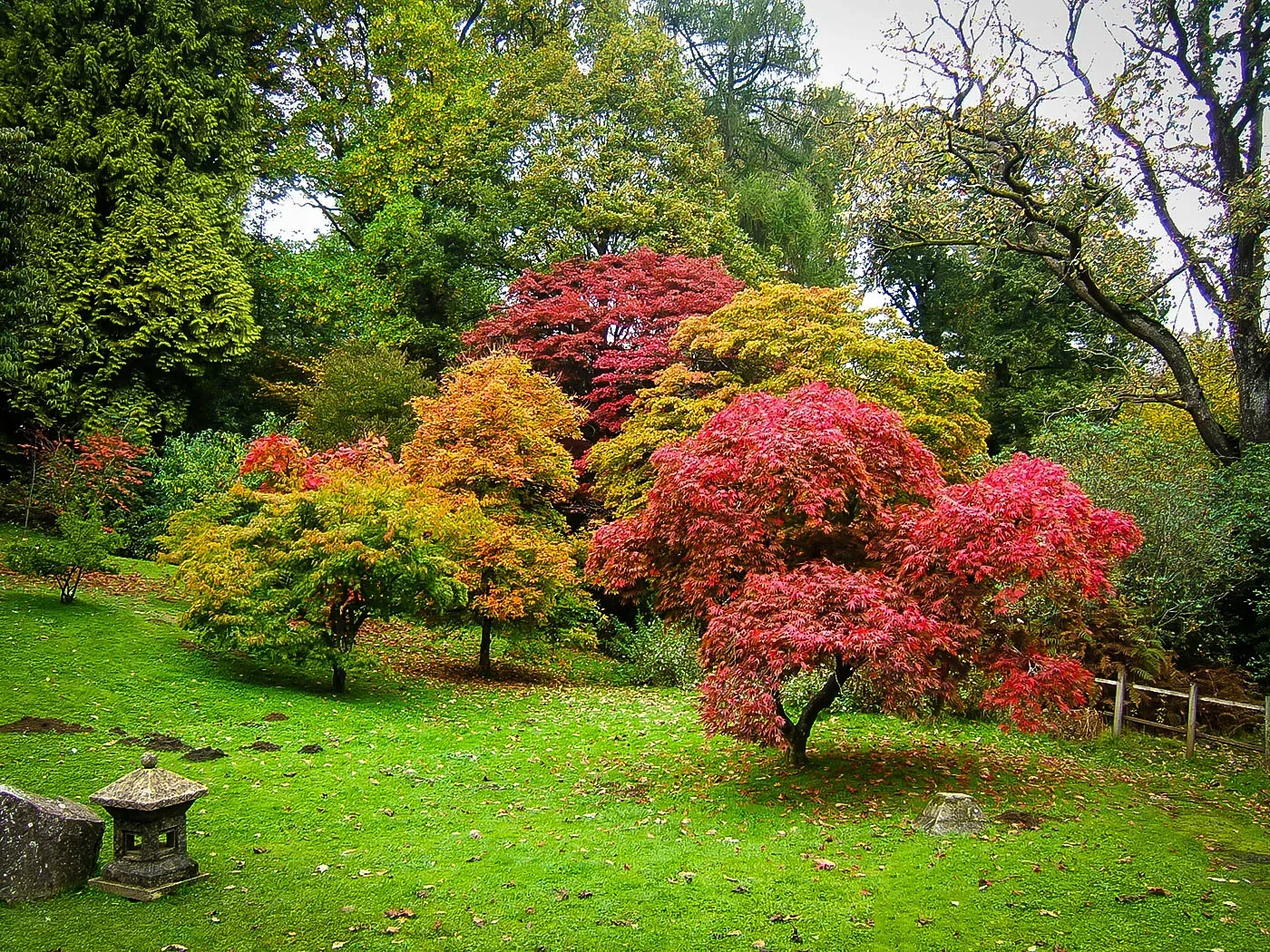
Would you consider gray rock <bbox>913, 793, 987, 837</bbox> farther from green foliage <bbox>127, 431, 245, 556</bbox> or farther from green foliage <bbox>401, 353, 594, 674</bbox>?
green foliage <bbox>127, 431, 245, 556</bbox>

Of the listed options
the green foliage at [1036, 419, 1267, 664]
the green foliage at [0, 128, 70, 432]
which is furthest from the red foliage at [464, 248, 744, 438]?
the green foliage at [1036, 419, 1267, 664]

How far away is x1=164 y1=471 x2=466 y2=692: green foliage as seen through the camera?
11984 millimetres

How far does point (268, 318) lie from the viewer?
25859 mm

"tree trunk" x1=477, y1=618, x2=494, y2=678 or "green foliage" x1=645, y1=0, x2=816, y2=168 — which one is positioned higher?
"green foliage" x1=645, y1=0, x2=816, y2=168

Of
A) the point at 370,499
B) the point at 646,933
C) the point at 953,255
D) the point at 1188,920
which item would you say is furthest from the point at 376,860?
the point at 953,255

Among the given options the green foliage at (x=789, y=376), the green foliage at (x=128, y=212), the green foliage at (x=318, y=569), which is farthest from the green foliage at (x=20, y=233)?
the green foliage at (x=789, y=376)

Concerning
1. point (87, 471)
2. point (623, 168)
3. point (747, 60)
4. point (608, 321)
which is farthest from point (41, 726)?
point (747, 60)

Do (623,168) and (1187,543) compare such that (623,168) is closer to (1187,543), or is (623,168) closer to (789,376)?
(789,376)

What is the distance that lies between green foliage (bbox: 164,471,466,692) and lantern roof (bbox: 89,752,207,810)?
5851 mm

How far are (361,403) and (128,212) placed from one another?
806cm

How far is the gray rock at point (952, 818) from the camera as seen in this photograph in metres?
7.61

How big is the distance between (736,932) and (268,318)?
24509 mm

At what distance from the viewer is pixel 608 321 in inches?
824

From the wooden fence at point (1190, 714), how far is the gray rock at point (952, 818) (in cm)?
518
